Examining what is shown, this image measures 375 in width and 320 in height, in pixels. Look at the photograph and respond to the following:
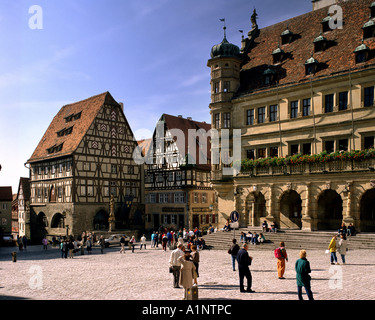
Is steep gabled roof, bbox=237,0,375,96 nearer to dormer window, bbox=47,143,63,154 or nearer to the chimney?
the chimney

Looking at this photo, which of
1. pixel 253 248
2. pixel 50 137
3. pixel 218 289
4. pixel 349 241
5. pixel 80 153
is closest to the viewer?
pixel 218 289

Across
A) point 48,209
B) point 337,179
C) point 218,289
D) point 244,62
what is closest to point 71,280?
point 218,289

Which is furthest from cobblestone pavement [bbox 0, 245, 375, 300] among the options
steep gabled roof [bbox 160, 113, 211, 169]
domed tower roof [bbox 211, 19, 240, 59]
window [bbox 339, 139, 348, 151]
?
steep gabled roof [bbox 160, 113, 211, 169]

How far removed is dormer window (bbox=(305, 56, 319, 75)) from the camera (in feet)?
107

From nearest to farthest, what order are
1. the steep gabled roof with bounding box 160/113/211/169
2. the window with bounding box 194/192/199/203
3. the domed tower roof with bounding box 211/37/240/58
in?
1. the domed tower roof with bounding box 211/37/240/58
2. the window with bounding box 194/192/199/203
3. the steep gabled roof with bounding box 160/113/211/169

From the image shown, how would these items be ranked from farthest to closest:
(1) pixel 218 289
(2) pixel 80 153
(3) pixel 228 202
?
(2) pixel 80 153, (3) pixel 228 202, (1) pixel 218 289

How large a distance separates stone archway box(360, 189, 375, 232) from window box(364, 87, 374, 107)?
246 inches

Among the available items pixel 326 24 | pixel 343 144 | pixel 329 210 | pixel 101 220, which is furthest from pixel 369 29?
pixel 101 220

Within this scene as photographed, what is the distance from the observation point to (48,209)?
53.0 meters

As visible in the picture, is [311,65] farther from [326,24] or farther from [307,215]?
[307,215]

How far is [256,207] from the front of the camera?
37062 mm

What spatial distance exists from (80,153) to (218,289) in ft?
126

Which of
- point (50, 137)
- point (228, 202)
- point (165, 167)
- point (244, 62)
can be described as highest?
point (244, 62)

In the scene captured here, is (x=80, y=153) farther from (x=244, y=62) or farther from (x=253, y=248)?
(x=253, y=248)
